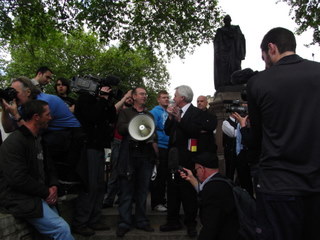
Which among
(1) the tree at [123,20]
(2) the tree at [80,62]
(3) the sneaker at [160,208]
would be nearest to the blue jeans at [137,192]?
(3) the sneaker at [160,208]

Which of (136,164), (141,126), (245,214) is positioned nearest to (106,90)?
(141,126)

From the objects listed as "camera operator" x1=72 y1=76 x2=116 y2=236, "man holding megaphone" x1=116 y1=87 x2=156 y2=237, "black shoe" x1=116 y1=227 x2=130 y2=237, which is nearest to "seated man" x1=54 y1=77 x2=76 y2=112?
"camera operator" x1=72 y1=76 x2=116 y2=236

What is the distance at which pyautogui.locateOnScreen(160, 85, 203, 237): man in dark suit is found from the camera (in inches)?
199

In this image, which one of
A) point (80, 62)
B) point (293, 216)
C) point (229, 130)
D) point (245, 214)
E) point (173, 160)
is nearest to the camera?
point (293, 216)

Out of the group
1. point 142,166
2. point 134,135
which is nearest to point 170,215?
point 142,166

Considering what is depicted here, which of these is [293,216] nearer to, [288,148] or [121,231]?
[288,148]

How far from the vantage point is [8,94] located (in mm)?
4152

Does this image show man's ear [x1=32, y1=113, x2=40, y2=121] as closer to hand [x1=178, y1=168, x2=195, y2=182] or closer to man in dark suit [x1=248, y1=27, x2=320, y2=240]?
hand [x1=178, y1=168, x2=195, y2=182]

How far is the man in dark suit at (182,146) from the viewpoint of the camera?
5055 millimetres

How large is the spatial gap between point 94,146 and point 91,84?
845 mm

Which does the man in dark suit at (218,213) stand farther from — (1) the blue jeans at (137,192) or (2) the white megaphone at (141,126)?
(2) the white megaphone at (141,126)

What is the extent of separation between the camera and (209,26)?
14.7 m

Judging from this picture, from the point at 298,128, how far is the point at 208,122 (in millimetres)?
2996

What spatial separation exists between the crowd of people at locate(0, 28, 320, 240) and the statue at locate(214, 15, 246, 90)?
6.08 ft
